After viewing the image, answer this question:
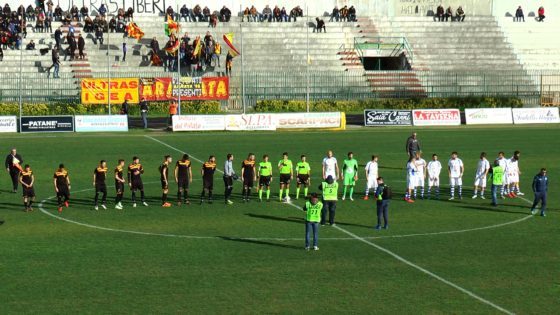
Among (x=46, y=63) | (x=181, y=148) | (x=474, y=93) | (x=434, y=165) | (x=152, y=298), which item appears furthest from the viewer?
(x=474, y=93)

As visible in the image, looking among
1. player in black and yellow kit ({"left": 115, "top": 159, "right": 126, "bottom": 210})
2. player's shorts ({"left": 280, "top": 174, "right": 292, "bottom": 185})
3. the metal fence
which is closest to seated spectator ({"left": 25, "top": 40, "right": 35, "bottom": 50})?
the metal fence

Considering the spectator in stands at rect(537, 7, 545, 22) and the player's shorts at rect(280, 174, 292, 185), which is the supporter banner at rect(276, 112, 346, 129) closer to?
the player's shorts at rect(280, 174, 292, 185)

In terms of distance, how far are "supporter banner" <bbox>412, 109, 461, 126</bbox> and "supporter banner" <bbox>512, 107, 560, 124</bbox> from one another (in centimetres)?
442

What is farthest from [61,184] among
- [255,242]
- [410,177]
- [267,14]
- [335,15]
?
[335,15]

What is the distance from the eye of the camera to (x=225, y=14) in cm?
7469

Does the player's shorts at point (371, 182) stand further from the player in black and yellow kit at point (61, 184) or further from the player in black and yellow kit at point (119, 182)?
the player in black and yellow kit at point (61, 184)

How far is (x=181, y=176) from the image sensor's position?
105 feet

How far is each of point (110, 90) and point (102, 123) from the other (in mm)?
6825

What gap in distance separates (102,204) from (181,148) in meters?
17.6

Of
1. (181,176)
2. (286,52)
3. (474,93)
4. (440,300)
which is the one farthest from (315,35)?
(440,300)

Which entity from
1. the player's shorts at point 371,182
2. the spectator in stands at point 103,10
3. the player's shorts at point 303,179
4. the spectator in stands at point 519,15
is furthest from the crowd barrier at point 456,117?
the player's shorts at point 303,179

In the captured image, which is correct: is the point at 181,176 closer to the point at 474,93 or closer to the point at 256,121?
the point at 256,121

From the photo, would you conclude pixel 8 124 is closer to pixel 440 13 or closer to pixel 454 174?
pixel 454 174

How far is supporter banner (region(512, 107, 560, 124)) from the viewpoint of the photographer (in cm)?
6456
